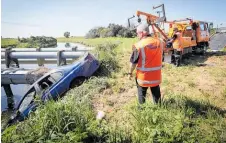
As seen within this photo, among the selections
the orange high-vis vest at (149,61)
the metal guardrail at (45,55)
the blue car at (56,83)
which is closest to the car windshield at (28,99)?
the blue car at (56,83)

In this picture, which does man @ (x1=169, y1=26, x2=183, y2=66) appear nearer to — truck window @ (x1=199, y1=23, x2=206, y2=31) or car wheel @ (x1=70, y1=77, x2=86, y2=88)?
truck window @ (x1=199, y1=23, x2=206, y2=31)

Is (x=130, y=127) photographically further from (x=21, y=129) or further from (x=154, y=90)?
(x=21, y=129)

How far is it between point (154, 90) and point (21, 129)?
2.65 metres

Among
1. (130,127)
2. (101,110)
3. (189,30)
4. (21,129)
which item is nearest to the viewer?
(21,129)

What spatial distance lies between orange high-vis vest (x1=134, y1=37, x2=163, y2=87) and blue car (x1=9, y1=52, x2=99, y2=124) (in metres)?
2.22

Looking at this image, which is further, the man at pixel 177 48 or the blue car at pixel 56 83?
the man at pixel 177 48

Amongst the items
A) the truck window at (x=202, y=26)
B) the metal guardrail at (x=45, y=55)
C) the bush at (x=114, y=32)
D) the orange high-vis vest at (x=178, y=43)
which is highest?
the bush at (x=114, y=32)

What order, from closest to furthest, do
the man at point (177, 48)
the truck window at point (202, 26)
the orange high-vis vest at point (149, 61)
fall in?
1. the orange high-vis vest at point (149, 61)
2. the man at point (177, 48)
3. the truck window at point (202, 26)

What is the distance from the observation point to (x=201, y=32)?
14.2m

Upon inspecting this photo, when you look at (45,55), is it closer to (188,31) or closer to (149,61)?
(188,31)

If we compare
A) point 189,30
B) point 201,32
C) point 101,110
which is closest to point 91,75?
point 101,110

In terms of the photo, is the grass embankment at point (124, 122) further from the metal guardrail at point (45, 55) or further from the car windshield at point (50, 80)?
the metal guardrail at point (45, 55)

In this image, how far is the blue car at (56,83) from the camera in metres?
5.73

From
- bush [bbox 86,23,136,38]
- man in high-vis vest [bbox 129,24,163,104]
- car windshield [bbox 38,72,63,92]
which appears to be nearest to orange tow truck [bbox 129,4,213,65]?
car windshield [bbox 38,72,63,92]
